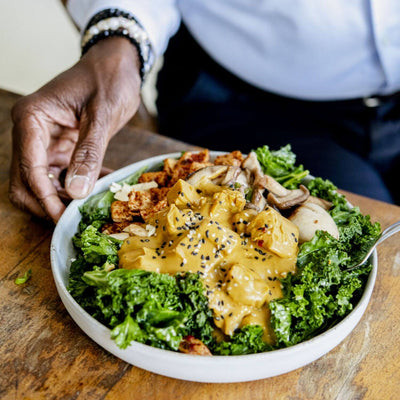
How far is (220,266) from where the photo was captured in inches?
63.4

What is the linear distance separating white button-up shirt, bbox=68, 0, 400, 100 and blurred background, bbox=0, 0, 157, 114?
3.42 metres

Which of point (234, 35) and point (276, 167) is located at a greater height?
point (234, 35)

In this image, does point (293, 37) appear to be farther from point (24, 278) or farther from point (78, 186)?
point (24, 278)

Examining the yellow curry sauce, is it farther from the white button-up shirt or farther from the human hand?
the white button-up shirt

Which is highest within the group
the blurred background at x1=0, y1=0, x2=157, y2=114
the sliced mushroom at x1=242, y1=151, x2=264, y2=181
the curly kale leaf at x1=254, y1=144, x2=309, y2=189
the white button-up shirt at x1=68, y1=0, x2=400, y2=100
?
the white button-up shirt at x1=68, y1=0, x2=400, y2=100

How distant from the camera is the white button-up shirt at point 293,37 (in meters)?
2.73

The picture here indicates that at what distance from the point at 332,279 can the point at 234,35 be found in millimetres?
1887

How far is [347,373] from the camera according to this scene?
1661mm

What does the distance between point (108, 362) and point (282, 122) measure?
1955 mm

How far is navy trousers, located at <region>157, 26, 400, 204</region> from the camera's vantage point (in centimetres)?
292

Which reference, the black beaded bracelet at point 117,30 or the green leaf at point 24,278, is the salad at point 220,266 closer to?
the green leaf at point 24,278

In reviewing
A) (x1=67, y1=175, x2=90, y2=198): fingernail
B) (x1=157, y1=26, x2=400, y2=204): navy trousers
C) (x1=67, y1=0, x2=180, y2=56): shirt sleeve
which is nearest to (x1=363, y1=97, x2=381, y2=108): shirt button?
(x1=157, y1=26, x2=400, y2=204): navy trousers

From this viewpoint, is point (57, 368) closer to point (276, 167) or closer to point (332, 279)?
point (332, 279)

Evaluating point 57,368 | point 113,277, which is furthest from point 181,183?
point 57,368
